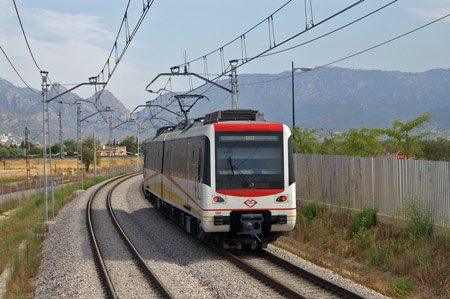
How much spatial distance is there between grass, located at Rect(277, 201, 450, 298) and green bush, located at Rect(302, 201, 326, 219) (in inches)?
27.0

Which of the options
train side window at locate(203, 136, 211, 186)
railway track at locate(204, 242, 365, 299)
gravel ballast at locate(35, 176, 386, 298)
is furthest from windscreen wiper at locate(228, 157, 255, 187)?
gravel ballast at locate(35, 176, 386, 298)

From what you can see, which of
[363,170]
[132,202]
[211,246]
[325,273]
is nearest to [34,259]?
[211,246]

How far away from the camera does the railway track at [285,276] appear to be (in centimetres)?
980

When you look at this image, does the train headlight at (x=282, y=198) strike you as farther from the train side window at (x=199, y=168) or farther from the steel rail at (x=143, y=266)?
the steel rail at (x=143, y=266)

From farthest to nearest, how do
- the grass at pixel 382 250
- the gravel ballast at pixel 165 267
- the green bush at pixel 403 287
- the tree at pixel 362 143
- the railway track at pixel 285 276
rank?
the tree at pixel 362 143 → the grass at pixel 382 250 → the gravel ballast at pixel 165 267 → the green bush at pixel 403 287 → the railway track at pixel 285 276

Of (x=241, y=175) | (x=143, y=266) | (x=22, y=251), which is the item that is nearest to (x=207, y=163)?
(x=241, y=175)

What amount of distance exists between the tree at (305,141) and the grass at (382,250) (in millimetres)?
9797

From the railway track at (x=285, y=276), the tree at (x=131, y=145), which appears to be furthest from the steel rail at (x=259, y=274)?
the tree at (x=131, y=145)

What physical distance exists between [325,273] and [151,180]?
51.1ft

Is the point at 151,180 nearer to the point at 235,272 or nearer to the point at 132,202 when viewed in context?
the point at 132,202

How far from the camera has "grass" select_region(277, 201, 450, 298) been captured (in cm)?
1084

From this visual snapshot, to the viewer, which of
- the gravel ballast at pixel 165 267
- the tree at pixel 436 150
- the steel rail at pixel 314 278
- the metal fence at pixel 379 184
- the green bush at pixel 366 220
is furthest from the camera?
the tree at pixel 436 150

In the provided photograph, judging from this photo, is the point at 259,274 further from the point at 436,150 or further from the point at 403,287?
the point at 436,150

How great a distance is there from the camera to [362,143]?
24.6 meters
